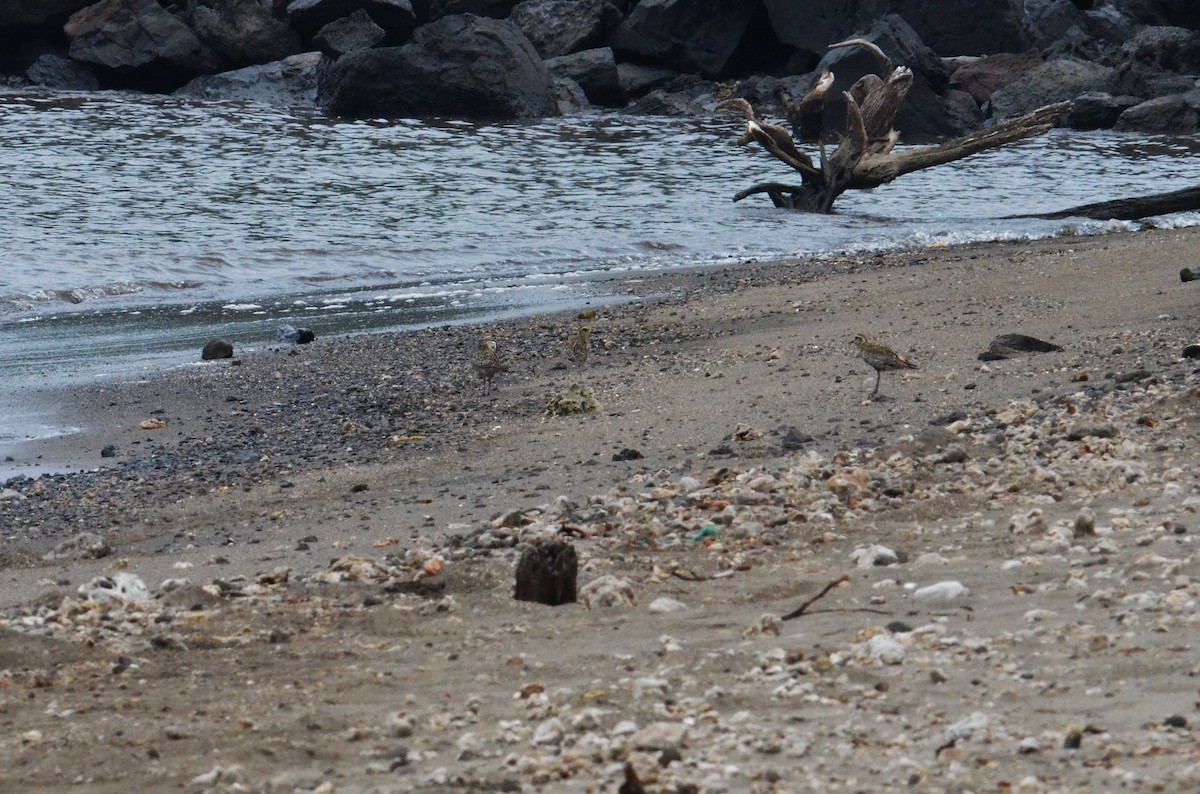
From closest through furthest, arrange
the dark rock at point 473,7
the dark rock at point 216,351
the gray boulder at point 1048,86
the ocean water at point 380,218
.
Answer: the dark rock at point 216,351 → the ocean water at point 380,218 → the gray boulder at point 1048,86 → the dark rock at point 473,7

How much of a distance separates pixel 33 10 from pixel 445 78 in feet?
38.4

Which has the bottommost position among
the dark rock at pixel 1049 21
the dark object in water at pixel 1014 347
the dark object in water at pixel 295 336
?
the dark object in water at pixel 295 336

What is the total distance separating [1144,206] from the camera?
16.1 metres

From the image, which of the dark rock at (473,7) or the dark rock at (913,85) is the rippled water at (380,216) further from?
the dark rock at (473,7)

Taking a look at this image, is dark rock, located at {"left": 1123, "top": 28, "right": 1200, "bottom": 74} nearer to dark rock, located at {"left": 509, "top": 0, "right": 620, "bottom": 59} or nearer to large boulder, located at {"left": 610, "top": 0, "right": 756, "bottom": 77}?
large boulder, located at {"left": 610, "top": 0, "right": 756, "bottom": 77}

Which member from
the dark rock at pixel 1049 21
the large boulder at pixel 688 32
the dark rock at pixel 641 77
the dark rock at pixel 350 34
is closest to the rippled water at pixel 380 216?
the dark rock at pixel 641 77

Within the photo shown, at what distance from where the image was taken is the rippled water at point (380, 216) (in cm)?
1216

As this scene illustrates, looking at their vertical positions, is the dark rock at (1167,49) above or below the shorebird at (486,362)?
above

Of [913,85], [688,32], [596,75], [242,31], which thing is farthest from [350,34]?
[913,85]

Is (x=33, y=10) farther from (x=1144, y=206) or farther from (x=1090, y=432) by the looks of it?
(x=1090, y=432)

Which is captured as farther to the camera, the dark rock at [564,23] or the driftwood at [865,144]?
the dark rock at [564,23]

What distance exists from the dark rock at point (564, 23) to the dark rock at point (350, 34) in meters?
3.44

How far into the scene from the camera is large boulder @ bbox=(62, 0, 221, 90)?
34031 mm

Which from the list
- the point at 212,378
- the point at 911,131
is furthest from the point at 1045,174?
the point at 212,378
